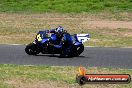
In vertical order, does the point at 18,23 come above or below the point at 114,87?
below

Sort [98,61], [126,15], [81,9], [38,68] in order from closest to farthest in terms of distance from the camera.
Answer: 1. [38,68]
2. [98,61]
3. [126,15]
4. [81,9]

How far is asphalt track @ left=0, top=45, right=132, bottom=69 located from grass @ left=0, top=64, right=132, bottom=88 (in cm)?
116

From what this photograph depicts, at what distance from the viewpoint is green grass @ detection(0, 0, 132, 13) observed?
40.7 m

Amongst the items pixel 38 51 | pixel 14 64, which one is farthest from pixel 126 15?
pixel 14 64

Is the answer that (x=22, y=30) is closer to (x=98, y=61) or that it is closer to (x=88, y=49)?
(x=88, y=49)

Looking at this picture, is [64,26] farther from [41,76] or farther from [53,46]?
[41,76]

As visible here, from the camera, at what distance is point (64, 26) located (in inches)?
1198

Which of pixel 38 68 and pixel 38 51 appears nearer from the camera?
pixel 38 68

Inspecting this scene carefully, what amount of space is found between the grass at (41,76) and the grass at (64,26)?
715cm

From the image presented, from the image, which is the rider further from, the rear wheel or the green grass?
the green grass

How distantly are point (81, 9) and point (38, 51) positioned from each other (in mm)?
22895

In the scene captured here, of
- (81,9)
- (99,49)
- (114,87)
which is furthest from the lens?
(81,9)

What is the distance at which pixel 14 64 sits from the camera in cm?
1631

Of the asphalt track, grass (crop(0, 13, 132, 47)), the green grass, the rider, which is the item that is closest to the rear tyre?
the asphalt track
